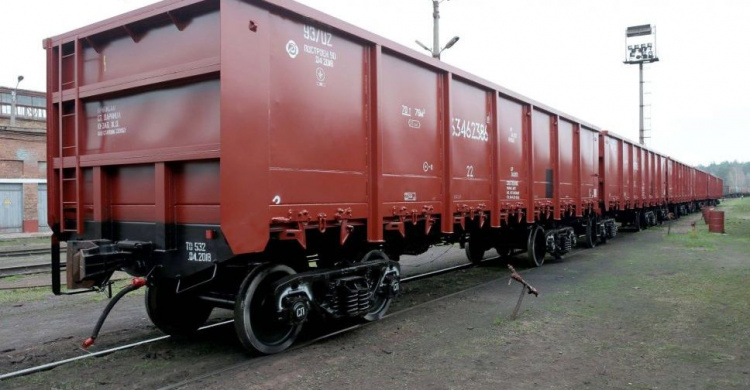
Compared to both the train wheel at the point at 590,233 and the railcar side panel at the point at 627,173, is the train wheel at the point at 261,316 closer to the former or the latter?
the train wheel at the point at 590,233

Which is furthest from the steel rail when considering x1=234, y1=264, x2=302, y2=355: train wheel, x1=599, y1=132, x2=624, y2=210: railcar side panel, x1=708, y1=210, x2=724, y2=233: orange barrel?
x1=708, y1=210, x2=724, y2=233: orange barrel

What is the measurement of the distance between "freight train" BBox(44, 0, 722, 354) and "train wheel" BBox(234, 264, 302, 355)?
17 mm

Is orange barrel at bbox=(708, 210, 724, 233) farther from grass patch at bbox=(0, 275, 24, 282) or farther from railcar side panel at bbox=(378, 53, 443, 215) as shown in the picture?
grass patch at bbox=(0, 275, 24, 282)

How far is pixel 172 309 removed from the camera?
606 centimetres

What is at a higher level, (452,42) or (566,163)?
(452,42)

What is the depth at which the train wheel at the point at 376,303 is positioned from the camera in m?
6.53

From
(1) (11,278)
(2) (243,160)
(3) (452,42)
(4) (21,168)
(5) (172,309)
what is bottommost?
(1) (11,278)

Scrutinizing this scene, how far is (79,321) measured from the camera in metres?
6.98

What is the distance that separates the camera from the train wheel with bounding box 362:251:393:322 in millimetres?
6531

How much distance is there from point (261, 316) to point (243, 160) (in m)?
1.83

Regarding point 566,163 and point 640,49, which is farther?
point 640,49

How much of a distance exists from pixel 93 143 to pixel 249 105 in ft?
7.27

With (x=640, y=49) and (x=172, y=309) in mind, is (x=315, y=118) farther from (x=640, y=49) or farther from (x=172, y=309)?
(x=640, y=49)

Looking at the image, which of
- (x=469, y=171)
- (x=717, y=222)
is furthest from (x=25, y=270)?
(x=717, y=222)
